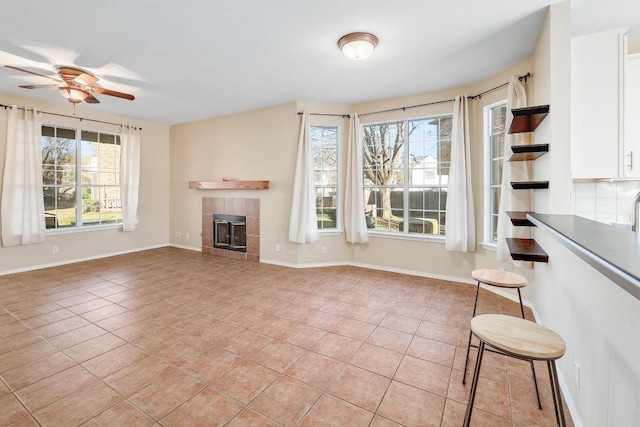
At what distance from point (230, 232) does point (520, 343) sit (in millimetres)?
5215

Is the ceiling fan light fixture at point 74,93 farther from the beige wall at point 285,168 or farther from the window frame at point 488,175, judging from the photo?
the window frame at point 488,175

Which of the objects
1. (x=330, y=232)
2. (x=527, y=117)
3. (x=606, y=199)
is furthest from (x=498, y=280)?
(x=330, y=232)

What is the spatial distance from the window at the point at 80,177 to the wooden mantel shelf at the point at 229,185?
60.2 inches

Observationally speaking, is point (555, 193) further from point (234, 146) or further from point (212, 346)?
point (234, 146)

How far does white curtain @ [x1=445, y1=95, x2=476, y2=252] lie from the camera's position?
3967 mm

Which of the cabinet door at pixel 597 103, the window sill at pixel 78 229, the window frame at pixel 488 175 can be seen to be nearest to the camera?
the cabinet door at pixel 597 103

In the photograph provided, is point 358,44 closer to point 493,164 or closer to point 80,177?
point 493,164

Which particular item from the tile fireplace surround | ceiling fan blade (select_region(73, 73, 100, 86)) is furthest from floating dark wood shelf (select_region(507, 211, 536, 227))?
ceiling fan blade (select_region(73, 73, 100, 86))

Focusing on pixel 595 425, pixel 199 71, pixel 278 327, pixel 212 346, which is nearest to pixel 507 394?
pixel 595 425

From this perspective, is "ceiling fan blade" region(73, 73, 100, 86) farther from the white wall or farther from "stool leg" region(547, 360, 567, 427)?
"stool leg" region(547, 360, 567, 427)

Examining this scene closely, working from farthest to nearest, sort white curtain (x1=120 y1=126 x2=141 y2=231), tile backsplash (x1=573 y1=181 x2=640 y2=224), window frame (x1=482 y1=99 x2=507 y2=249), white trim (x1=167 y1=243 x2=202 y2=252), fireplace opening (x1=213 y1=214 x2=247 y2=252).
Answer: white trim (x1=167 y1=243 x2=202 y2=252) < white curtain (x1=120 y1=126 x2=141 y2=231) < fireplace opening (x1=213 y1=214 x2=247 y2=252) < window frame (x1=482 y1=99 x2=507 y2=249) < tile backsplash (x1=573 y1=181 x2=640 y2=224)

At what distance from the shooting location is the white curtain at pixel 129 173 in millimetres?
5734

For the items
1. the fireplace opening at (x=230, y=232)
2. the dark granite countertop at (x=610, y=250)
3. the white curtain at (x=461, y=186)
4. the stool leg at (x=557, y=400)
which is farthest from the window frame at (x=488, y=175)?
the fireplace opening at (x=230, y=232)

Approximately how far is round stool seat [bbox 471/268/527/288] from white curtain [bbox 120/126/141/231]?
242 inches
